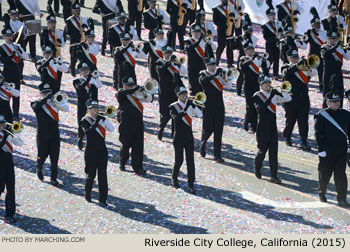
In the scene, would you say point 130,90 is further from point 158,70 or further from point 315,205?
point 315,205

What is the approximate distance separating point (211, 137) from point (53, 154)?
4211mm

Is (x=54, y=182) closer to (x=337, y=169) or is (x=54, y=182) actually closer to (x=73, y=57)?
(x=337, y=169)

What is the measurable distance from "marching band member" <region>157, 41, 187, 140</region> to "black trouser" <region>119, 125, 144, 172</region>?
1838 mm

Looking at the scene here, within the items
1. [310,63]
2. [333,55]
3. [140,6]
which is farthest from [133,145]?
[140,6]

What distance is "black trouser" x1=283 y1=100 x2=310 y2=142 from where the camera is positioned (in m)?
18.1

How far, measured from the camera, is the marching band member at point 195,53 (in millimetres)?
19809

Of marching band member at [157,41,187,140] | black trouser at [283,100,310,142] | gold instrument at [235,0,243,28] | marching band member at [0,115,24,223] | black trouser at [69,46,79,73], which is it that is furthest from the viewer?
gold instrument at [235,0,243,28]

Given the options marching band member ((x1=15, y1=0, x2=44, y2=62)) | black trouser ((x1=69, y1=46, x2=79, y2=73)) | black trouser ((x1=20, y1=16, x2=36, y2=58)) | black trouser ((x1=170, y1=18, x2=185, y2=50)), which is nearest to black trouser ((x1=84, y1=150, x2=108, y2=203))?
black trouser ((x1=69, y1=46, x2=79, y2=73))

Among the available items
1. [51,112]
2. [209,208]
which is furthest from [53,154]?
[209,208]

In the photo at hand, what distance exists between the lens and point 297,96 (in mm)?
18078

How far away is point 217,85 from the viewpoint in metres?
17.1

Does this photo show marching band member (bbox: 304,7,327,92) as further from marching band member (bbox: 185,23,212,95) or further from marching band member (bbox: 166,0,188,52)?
marching band member (bbox: 166,0,188,52)

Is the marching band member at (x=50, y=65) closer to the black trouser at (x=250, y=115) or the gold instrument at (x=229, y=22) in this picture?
the black trouser at (x=250, y=115)

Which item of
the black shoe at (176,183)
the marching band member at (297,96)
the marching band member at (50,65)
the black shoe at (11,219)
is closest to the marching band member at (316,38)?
the marching band member at (297,96)
